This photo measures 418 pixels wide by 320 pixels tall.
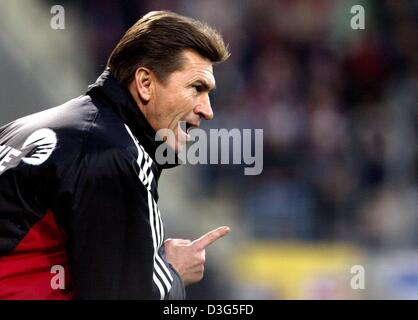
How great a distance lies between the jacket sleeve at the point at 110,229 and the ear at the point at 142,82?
37cm

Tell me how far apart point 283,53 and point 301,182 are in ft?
4.56

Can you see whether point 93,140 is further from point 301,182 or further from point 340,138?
point 340,138

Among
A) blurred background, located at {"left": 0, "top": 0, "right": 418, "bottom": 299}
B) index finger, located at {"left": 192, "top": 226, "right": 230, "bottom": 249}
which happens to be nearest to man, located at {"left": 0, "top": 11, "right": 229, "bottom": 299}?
index finger, located at {"left": 192, "top": 226, "right": 230, "bottom": 249}

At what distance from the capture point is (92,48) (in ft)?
21.9

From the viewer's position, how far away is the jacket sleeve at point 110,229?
7.13 ft

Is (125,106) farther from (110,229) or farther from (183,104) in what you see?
(110,229)

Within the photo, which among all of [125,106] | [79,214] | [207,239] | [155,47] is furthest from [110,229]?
[155,47]

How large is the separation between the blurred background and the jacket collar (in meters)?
3.22

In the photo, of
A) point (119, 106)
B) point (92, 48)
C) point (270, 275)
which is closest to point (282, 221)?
point (270, 275)

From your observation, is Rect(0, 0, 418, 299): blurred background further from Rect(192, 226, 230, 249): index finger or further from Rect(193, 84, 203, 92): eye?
Rect(193, 84, 203, 92): eye

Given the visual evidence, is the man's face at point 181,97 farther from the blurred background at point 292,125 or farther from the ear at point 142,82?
the blurred background at point 292,125

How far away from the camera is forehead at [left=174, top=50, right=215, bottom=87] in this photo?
2604 millimetres

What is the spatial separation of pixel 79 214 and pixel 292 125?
478 cm

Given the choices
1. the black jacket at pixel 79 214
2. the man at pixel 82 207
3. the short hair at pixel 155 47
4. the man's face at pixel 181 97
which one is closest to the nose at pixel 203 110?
the man's face at pixel 181 97
